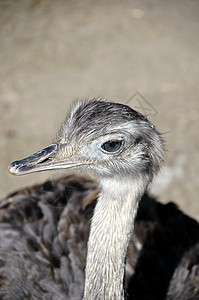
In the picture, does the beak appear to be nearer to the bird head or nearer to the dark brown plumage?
the bird head

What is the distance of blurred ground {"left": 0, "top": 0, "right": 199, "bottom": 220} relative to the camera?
4844 mm

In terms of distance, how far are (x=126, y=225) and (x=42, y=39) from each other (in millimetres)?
4082

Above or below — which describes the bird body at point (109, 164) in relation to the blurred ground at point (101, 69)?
below

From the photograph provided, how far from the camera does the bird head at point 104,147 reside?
2.24 meters

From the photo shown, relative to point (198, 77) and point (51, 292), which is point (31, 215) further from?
point (198, 77)

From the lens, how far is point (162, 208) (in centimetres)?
360

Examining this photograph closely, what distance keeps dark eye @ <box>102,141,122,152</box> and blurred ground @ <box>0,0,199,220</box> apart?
7.71ft

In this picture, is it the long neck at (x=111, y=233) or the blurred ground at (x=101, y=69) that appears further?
the blurred ground at (x=101, y=69)

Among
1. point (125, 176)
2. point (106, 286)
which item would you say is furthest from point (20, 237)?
point (125, 176)

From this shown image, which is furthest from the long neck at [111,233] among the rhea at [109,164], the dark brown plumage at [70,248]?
the dark brown plumage at [70,248]

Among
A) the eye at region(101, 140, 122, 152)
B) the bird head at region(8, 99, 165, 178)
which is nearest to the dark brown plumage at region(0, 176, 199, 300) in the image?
the bird head at region(8, 99, 165, 178)

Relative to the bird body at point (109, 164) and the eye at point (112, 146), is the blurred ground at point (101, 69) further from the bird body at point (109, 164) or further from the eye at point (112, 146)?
the eye at point (112, 146)

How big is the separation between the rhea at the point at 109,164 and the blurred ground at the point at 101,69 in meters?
2.18

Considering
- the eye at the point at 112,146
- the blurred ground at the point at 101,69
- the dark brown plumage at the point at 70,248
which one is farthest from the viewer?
the blurred ground at the point at 101,69
